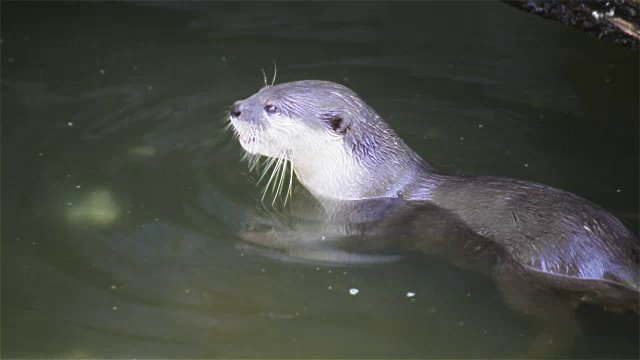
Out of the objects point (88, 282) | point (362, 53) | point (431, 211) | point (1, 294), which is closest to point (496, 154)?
point (431, 211)

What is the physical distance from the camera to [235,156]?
4020 millimetres

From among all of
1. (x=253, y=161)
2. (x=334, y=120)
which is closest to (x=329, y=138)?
(x=334, y=120)

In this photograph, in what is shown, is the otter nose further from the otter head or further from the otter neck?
the otter neck

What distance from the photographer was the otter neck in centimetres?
352

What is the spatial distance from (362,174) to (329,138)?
0.21 m

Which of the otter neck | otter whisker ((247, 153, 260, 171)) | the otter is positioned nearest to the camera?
the otter

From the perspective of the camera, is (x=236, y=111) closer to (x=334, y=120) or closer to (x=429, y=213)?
(x=334, y=120)

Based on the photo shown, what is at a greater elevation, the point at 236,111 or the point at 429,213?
the point at 236,111

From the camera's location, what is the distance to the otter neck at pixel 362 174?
11.5ft

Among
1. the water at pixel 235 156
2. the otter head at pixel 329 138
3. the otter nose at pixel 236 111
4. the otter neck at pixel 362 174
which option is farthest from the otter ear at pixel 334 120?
the water at pixel 235 156

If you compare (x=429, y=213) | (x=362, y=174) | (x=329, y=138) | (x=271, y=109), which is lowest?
(x=429, y=213)

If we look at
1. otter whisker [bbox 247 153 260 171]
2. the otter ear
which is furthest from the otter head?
otter whisker [bbox 247 153 260 171]

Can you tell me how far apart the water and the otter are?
0.12 metres

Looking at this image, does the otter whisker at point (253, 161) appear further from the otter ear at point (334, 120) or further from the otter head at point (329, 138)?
the otter ear at point (334, 120)
